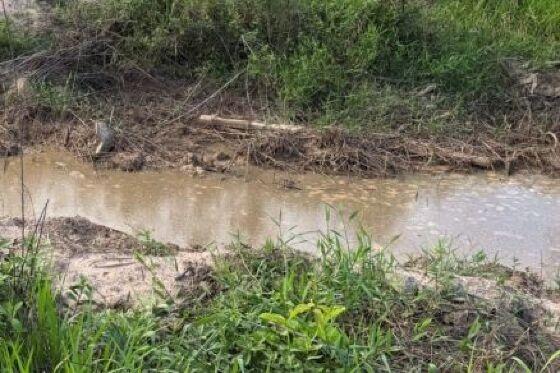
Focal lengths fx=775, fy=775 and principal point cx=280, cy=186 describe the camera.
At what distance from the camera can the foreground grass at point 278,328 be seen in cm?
269

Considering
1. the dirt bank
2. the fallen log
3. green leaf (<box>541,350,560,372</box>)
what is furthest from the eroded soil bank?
the fallen log

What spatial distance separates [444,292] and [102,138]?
330 cm

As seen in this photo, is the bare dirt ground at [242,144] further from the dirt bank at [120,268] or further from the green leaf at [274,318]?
the green leaf at [274,318]

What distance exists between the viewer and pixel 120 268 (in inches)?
139

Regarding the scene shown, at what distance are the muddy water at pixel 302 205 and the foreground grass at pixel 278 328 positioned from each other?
1.28m

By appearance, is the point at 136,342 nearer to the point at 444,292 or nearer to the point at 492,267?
the point at 444,292

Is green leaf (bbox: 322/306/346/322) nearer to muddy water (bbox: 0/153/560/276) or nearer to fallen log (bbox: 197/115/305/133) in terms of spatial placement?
muddy water (bbox: 0/153/560/276)

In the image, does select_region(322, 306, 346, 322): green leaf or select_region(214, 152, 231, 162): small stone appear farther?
select_region(214, 152, 231, 162): small stone

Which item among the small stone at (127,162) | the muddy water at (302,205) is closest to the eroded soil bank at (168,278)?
the muddy water at (302,205)

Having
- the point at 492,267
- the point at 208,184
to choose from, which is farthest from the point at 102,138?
the point at 492,267

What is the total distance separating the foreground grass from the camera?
2688mm

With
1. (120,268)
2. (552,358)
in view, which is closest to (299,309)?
(552,358)

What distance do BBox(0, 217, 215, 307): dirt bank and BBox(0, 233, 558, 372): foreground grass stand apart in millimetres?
105

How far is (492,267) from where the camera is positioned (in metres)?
4.02
